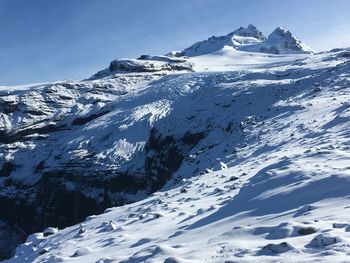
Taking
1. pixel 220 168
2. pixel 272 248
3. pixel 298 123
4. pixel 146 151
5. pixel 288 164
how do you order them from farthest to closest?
pixel 146 151, pixel 298 123, pixel 220 168, pixel 288 164, pixel 272 248

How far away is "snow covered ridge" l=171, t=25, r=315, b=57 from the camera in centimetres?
15625

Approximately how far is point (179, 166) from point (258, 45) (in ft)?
394

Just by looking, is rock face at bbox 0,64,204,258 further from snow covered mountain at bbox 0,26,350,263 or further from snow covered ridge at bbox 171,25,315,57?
snow covered ridge at bbox 171,25,315,57

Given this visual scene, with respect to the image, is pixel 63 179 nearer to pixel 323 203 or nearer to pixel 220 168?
pixel 220 168

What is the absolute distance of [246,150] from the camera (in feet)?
82.1

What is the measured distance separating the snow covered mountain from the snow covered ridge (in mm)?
38480

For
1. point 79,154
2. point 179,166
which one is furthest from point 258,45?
point 179,166

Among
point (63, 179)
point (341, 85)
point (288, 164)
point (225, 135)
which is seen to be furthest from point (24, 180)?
point (288, 164)

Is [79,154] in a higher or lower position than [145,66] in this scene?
lower

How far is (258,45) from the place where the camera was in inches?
6230

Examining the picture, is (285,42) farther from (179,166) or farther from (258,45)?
(179,166)

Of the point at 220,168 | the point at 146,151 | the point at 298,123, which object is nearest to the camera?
the point at 220,168

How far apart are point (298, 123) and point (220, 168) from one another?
8406 mm

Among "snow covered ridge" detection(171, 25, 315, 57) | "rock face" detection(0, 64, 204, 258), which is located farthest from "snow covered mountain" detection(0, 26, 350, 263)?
"snow covered ridge" detection(171, 25, 315, 57)
